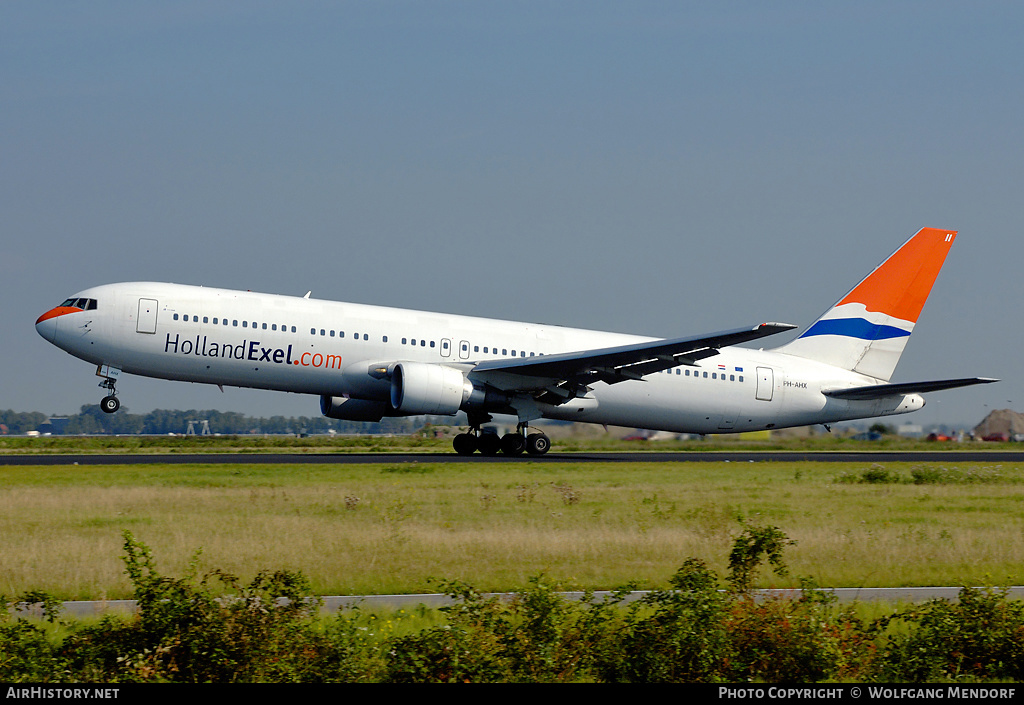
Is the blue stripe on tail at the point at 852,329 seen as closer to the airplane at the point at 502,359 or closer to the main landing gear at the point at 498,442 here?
the airplane at the point at 502,359

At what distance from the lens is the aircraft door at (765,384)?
39.7 m

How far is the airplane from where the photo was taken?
108 ft

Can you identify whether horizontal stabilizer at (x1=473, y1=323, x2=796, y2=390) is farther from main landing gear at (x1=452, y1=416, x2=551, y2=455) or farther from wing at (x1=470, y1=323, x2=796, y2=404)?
main landing gear at (x1=452, y1=416, x2=551, y2=455)

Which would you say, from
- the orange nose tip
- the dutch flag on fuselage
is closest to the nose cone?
the orange nose tip

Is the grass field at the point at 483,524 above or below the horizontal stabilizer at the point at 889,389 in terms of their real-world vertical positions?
below

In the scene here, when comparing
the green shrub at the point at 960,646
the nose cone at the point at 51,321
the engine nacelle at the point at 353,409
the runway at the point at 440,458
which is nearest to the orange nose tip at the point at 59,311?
the nose cone at the point at 51,321

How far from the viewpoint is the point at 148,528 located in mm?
17453

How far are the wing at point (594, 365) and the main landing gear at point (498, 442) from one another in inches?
68.3

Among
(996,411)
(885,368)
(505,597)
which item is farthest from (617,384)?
(996,411)

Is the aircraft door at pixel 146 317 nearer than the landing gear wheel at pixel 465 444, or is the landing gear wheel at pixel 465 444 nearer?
the aircraft door at pixel 146 317

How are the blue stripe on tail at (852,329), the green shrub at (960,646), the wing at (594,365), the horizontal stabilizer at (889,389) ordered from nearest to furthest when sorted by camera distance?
the green shrub at (960,646) < the wing at (594,365) < the horizontal stabilizer at (889,389) < the blue stripe on tail at (852,329)

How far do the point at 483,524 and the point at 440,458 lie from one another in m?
16.8

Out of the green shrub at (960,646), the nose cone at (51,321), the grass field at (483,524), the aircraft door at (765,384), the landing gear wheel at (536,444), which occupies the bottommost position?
the green shrub at (960,646)

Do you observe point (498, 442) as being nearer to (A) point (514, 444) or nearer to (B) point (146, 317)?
(A) point (514, 444)
